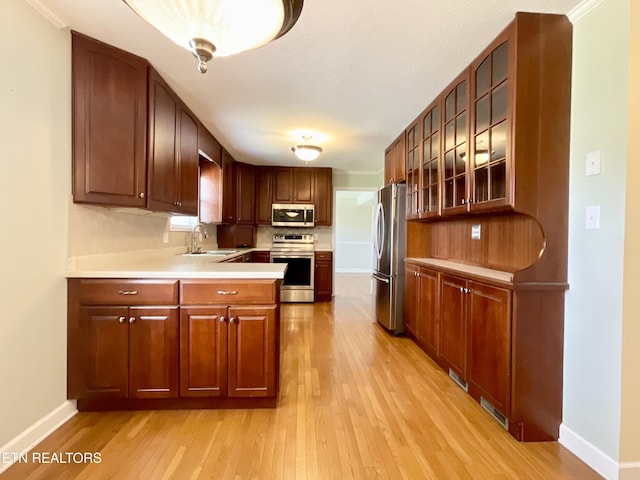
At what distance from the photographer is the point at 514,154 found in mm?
1716

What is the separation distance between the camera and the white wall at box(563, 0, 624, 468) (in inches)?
57.0

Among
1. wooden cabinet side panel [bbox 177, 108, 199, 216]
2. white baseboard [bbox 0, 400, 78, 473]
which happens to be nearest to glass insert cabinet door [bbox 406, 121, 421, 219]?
wooden cabinet side panel [bbox 177, 108, 199, 216]

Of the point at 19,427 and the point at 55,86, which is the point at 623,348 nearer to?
the point at 19,427

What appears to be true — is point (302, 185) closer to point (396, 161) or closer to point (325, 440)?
point (396, 161)

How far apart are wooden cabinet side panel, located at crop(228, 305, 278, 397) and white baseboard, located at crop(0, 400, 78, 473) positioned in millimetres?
972

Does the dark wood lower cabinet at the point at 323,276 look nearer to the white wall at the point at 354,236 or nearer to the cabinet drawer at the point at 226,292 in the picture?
the cabinet drawer at the point at 226,292

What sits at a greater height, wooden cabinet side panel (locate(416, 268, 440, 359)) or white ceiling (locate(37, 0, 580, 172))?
white ceiling (locate(37, 0, 580, 172))

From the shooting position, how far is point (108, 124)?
2.01 meters

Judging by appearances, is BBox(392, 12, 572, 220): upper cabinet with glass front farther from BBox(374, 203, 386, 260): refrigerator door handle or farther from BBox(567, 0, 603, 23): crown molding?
BBox(374, 203, 386, 260): refrigerator door handle

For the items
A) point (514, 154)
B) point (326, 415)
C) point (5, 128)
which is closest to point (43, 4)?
point (5, 128)

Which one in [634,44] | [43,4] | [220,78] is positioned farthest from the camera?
[220,78]

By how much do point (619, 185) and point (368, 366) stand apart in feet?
6.80

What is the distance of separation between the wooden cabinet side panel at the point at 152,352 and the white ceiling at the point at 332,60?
169cm

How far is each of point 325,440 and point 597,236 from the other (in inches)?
69.0
